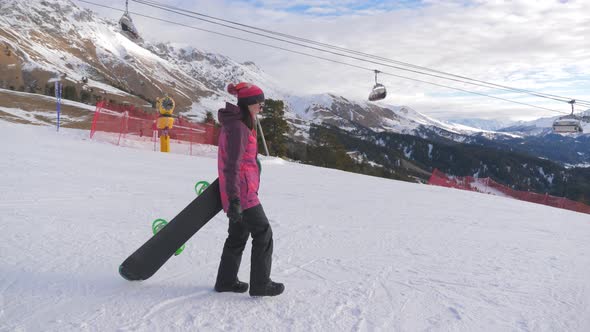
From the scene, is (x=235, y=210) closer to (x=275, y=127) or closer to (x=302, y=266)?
(x=302, y=266)

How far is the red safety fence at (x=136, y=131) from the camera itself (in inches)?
680

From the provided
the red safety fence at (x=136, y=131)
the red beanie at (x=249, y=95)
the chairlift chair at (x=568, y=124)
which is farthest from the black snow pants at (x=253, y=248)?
the chairlift chair at (x=568, y=124)

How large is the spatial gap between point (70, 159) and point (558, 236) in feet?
33.7

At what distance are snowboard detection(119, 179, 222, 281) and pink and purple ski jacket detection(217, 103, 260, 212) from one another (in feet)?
0.53

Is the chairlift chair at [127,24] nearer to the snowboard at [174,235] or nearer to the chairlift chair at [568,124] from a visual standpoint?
the snowboard at [174,235]

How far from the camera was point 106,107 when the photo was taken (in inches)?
834

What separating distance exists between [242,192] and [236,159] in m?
0.28

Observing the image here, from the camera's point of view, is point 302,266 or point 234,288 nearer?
point 234,288

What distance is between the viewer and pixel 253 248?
3.32 metres

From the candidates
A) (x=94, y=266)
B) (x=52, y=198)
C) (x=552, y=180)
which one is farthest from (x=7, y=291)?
(x=552, y=180)

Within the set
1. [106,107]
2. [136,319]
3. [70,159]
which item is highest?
[106,107]

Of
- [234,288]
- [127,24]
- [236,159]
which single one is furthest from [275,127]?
[236,159]

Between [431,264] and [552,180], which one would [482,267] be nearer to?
[431,264]

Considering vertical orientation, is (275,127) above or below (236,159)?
above
